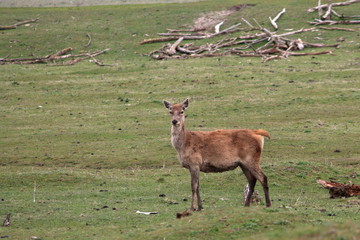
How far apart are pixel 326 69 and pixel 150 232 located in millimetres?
27451

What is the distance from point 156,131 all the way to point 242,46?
18.7m

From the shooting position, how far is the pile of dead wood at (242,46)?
143 ft

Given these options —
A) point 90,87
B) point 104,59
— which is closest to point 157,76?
point 90,87

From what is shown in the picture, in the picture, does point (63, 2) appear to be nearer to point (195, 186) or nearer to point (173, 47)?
point (173, 47)

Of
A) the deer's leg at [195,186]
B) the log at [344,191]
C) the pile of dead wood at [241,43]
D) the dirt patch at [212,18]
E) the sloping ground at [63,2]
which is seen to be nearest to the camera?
the deer's leg at [195,186]

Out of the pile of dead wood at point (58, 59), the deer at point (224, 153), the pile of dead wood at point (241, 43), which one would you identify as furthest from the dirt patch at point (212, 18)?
the deer at point (224, 153)

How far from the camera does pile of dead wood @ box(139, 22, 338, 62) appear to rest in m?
43.6

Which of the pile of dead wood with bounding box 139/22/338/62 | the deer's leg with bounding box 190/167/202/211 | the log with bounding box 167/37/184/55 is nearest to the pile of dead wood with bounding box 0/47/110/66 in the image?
the pile of dead wood with bounding box 139/22/338/62

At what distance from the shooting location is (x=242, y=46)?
150 feet

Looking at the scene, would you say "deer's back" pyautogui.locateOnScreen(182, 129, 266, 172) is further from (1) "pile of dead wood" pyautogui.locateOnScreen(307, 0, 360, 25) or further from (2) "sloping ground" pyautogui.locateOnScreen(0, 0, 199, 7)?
(2) "sloping ground" pyautogui.locateOnScreen(0, 0, 199, 7)

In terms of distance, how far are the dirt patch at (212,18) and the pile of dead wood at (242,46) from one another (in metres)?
3.53

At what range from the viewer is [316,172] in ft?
65.9

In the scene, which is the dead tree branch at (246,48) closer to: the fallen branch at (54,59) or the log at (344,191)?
the fallen branch at (54,59)

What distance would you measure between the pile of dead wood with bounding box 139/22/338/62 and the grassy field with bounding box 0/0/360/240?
145 centimetres
